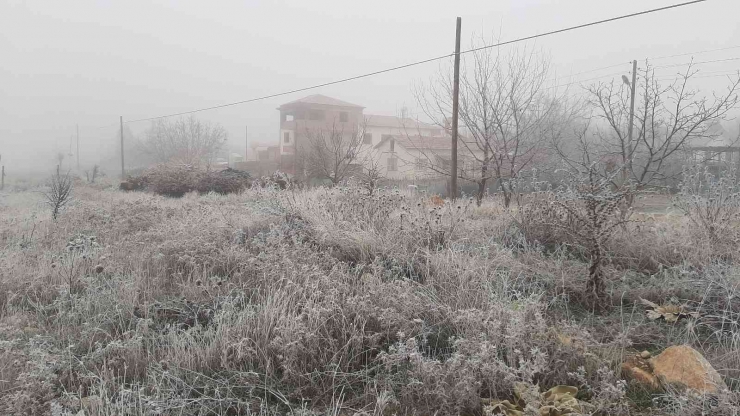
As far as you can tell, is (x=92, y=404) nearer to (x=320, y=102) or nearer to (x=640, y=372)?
(x=640, y=372)

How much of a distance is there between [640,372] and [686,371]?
0.80ft

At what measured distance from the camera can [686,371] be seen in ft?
8.91

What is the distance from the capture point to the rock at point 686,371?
261 centimetres

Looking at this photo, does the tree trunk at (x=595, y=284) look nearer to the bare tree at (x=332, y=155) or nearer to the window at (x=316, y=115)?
the bare tree at (x=332, y=155)

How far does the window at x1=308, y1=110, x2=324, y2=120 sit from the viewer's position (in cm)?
4834

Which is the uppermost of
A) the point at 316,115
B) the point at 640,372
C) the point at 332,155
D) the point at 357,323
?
the point at 316,115

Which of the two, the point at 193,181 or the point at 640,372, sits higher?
the point at 193,181

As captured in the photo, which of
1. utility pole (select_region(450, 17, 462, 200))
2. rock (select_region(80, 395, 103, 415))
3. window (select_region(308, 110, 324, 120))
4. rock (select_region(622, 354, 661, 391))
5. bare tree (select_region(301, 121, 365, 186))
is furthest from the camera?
window (select_region(308, 110, 324, 120))

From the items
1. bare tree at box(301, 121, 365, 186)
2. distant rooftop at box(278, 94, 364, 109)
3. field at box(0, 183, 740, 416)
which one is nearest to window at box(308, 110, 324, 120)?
distant rooftop at box(278, 94, 364, 109)

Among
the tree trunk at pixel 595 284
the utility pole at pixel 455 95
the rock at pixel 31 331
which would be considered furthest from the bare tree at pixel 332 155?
the rock at pixel 31 331

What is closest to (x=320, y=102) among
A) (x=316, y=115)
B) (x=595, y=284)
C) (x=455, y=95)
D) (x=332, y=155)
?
(x=316, y=115)

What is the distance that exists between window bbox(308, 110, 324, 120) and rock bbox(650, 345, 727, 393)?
46.6 meters

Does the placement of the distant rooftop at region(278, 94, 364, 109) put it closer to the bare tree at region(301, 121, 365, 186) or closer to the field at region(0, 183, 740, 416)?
the bare tree at region(301, 121, 365, 186)

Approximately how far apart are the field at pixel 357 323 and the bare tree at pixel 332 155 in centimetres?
1805
